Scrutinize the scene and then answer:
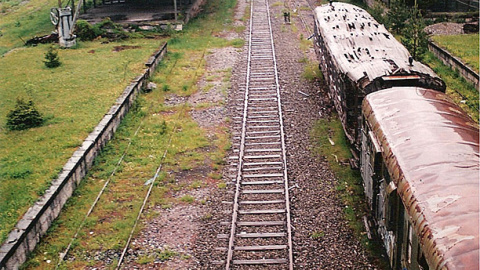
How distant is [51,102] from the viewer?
18641 mm

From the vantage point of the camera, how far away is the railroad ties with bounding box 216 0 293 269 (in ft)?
34.5

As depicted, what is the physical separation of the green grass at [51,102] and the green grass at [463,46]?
41.4 feet

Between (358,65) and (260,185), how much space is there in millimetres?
3877

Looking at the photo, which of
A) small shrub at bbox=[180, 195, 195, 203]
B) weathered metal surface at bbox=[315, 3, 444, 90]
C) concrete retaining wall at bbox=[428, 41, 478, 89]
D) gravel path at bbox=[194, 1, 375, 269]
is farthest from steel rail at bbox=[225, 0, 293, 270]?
concrete retaining wall at bbox=[428, 41, 478, 89]

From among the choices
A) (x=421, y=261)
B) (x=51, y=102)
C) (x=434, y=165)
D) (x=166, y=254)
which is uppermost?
(x=434, y=165)

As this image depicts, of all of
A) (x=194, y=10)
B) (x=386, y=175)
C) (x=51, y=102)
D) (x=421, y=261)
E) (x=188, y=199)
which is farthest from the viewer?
(x=194, y=10)

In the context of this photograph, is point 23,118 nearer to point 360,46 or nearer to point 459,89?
point 360,46

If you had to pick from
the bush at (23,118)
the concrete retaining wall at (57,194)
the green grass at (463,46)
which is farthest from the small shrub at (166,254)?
the green grass at (463,46)

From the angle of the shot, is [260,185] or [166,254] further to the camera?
[260,185]

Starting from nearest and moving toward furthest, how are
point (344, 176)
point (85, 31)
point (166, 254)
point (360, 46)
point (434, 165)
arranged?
point (434, 165)
point (166, 254)
point (344, 176)
point (360, 46)
point (85, 31)

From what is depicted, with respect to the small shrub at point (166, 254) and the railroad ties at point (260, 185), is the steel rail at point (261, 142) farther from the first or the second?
the small shrub at point (166, 254)

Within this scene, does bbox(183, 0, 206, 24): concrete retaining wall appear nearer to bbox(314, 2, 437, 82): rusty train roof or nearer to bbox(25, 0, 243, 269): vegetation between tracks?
bbox(25, 0, 243, 269): vegetation between tracks

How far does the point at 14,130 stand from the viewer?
16500 millimetres

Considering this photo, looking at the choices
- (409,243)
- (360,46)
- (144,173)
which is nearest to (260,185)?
(144,173)
